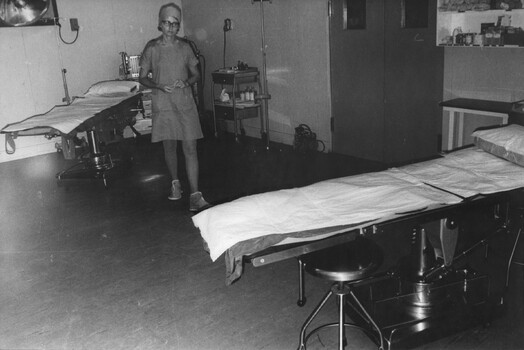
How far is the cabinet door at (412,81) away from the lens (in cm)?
490

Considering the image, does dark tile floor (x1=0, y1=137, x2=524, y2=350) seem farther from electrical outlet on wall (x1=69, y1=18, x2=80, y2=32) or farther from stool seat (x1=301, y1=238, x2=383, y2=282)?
electrical outlet on wall (x1=69, y1=18, x2=80, y2=32)

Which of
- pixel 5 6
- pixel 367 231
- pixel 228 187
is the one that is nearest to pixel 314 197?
pixel 367 231

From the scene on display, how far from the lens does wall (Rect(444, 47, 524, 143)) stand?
4.36m

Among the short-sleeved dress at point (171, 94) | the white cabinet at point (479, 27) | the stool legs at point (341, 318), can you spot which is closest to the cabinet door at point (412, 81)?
the white cabinet at point (479, 27)

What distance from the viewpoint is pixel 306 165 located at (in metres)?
5.60

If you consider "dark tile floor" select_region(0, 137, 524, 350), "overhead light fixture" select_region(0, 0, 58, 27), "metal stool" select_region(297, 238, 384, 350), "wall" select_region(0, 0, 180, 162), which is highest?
"overhead light fixture" select_region(0, 0, 58, 27)

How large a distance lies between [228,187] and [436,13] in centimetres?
244

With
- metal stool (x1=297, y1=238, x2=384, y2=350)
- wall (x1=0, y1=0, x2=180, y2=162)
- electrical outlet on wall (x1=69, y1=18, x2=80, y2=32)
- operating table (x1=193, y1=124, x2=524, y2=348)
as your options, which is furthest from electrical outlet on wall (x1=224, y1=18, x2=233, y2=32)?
metal stool (x1=297, y1=238, x2=384, y2=350)

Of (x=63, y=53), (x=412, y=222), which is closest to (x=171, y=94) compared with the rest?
(x=412, y=222)

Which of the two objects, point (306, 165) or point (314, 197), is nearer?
point (314, 197)

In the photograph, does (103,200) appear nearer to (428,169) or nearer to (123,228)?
(123,228)

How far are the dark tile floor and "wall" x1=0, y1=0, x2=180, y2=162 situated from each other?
154 centimetres

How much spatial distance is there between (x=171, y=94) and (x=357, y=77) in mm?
2086

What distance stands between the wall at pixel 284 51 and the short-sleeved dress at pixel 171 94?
187 centimetres
